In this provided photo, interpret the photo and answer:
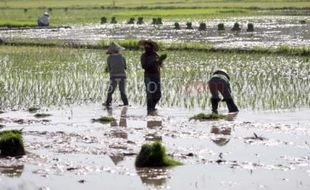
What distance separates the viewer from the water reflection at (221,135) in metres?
9.77

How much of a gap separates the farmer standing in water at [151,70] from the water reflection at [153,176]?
4672 mm

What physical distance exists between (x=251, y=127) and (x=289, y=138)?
1.06 meters

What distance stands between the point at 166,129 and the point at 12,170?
3153mm

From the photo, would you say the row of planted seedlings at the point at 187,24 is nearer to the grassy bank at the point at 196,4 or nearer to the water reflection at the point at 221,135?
the grassy bank at the point at 196,4

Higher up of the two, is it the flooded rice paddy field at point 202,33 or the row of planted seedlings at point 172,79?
the flooded rice paddy field at point 202,33

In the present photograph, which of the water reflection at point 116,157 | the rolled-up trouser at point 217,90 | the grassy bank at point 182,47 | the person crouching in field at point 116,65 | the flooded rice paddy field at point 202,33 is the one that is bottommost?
the water reflection at point 116,157

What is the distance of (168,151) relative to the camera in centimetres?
914

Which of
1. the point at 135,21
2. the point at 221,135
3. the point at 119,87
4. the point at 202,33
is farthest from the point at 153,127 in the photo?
the point at 135,21

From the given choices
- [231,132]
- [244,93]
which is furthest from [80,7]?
[231,132]

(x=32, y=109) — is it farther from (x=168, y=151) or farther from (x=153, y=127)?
(x=168, y=151)

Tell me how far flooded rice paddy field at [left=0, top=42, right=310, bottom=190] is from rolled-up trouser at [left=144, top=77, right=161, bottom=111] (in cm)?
22

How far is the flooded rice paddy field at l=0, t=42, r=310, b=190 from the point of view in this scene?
7.88 m

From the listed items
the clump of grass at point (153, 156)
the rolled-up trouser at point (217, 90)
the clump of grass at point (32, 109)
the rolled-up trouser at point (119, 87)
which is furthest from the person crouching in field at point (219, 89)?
the clump of grass at point (153, 156)

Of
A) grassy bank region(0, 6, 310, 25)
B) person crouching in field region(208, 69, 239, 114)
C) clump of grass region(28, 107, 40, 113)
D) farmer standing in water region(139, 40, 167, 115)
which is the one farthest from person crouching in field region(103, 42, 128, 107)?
grassy bank region(0, 6, 310, 25)
